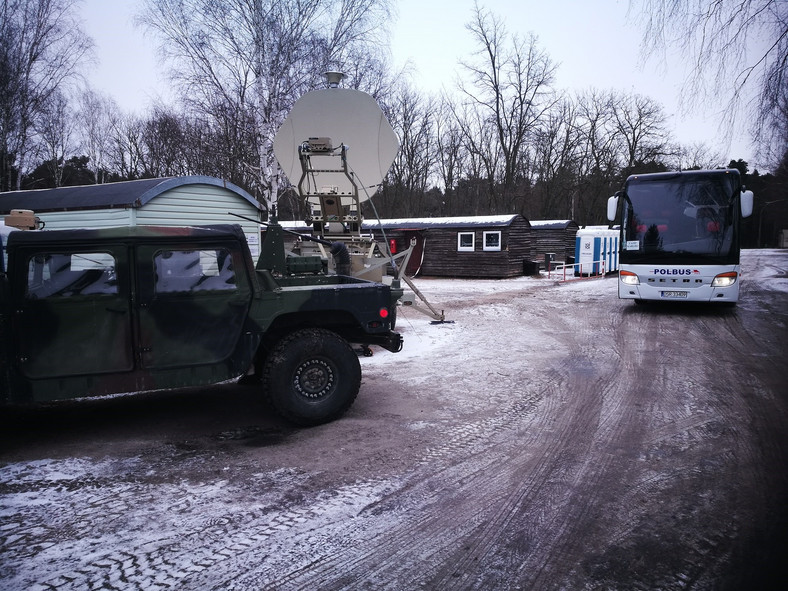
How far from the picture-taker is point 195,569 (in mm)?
3010

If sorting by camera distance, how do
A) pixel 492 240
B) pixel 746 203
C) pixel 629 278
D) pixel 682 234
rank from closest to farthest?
pixel 746 203 < pixel 682 234 < pixel 629 278 < pixel 492 240

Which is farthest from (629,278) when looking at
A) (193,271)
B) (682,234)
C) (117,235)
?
(117,235)

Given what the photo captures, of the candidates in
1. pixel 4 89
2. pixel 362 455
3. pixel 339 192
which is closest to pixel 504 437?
pixel 362 455

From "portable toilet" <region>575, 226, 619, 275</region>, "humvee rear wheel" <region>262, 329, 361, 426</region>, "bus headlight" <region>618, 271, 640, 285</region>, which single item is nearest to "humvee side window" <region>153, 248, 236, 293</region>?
"humvee rear wheel" <region>262, 329, 361, 426</region>

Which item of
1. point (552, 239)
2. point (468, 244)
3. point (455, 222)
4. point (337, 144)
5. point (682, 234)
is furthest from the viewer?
point (552, 239)

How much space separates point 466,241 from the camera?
84.0 feet

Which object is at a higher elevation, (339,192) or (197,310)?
(339,192)

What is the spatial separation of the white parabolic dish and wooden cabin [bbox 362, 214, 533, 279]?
14103mm

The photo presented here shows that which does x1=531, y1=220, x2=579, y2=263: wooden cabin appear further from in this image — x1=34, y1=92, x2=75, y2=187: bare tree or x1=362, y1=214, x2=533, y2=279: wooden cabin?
x1=34, y1=92, x2=75, y2=187: bare tree

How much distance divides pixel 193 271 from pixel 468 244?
70.3ft

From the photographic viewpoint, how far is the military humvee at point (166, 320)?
14.6ft

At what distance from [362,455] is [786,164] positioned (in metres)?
8.49

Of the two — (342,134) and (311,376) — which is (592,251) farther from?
(311,376)

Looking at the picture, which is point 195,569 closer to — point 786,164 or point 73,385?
point 73,385
